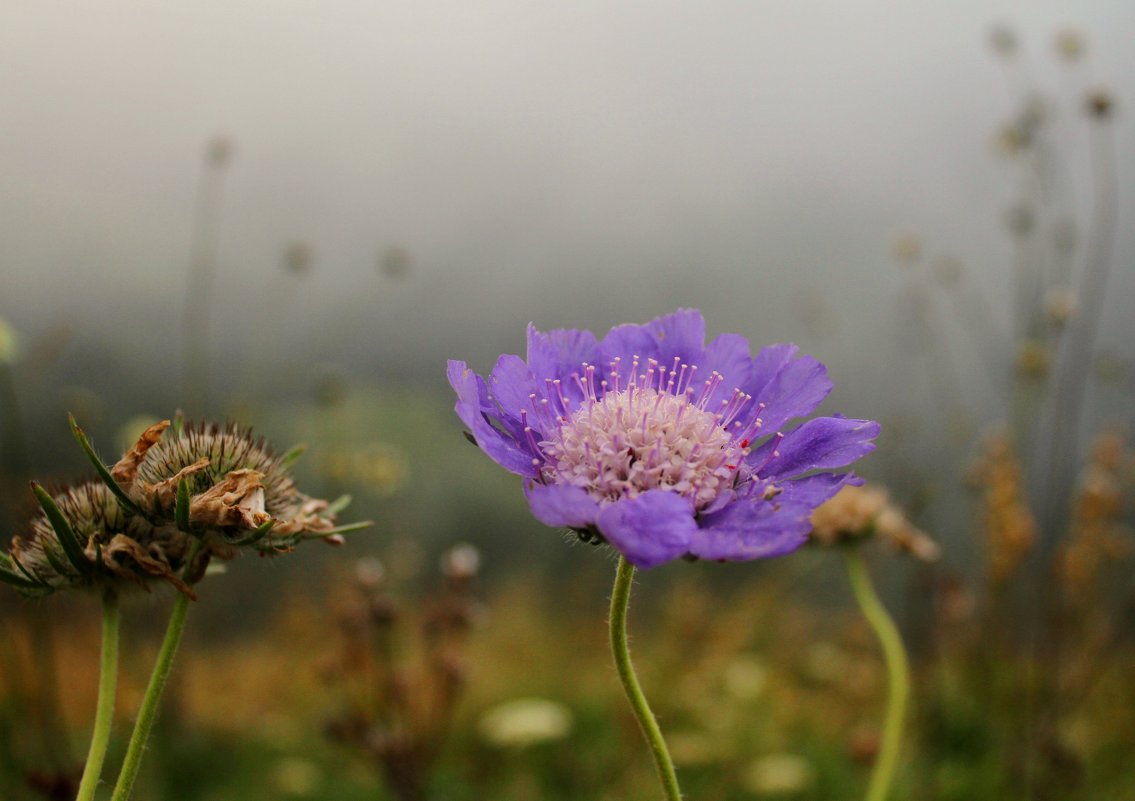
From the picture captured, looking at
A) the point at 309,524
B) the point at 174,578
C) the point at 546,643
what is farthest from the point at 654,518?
the point at 546,643

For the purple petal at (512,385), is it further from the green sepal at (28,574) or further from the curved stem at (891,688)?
the curved stem at (891,688)

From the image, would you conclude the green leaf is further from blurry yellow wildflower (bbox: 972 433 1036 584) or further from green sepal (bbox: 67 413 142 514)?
blurry yellow wildflower (bbox: 972 433 1036 584)

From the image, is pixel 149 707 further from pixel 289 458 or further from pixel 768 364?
pixel 768 364

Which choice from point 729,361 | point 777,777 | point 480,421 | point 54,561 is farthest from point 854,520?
point 54,561

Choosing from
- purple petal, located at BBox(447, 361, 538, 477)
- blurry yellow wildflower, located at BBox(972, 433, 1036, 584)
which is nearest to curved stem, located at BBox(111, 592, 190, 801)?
purple petal, located at BBox(447, 361, 538, 477)

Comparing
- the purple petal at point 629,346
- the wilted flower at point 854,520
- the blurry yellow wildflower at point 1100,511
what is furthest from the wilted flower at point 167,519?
the blurry yellow wildflower at point 1100,511

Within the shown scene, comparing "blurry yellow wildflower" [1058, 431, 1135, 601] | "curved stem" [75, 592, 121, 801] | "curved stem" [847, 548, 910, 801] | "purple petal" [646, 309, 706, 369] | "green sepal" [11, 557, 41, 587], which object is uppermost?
"purple petal" [646, 309, 706, 369]

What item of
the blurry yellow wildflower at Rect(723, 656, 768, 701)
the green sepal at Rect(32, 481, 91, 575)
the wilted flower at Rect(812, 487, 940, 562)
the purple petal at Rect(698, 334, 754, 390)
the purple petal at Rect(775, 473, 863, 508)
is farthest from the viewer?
the blurry yellow wildflower at Rect(723, 656, 768, 701)

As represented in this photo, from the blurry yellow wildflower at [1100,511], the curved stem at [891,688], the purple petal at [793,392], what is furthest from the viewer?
the blurry yellow wildflower at [1100,511]
